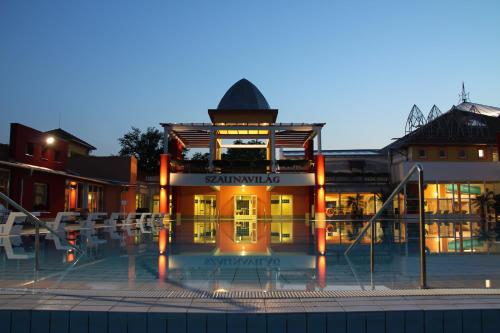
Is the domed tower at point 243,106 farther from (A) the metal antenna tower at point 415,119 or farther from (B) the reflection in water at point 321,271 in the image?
(B) the reflection in water at point 321,271

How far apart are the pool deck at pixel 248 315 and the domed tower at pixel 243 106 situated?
2726 cm

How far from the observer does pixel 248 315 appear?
363 centimetres


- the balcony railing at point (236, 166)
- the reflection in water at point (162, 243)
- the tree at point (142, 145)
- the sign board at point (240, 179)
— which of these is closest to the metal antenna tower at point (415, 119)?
the balcony railing at point (236, 166)

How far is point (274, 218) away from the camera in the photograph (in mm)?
32469

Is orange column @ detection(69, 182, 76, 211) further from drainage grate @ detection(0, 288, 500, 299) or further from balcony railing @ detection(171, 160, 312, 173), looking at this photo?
drainage grate @ detection(0, 288, 500, 299)

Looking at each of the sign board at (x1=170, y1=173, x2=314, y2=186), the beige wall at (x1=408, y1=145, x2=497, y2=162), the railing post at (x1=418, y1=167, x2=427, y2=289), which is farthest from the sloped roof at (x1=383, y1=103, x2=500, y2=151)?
the railing post at (x1=418, y1=167, x2=427, y2=289)

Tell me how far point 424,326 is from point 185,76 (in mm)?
42162

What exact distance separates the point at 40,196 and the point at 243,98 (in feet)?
58.7

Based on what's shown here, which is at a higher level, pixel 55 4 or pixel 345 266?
pixel 55 4

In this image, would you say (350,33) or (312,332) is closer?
(312,332)

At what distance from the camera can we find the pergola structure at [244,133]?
2978cm

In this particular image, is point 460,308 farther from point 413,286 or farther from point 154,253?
point 154,253

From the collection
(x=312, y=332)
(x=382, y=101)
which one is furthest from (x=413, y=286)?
(x=382, y=101)

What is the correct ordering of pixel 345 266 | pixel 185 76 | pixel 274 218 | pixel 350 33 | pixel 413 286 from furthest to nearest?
pixel 185 76 → pixel 274 218 → pixel 350 33 → pixel 345 266 → pixel 413 286
